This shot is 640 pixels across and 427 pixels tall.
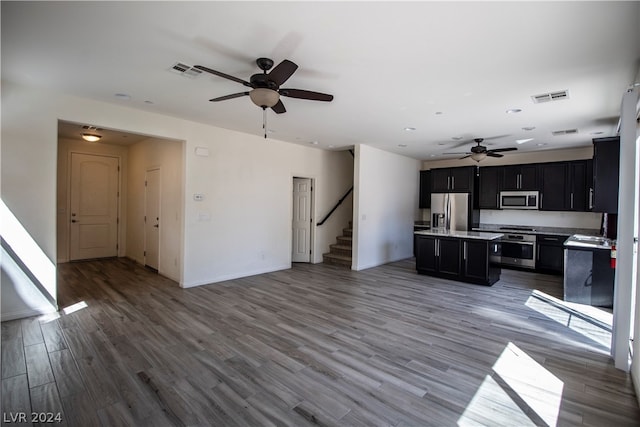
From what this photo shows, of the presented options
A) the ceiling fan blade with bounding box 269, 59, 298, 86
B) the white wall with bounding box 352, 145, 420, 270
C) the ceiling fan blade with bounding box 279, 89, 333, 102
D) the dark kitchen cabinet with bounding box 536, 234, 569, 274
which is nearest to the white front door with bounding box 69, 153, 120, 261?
the white wall with bounding box 352, 145, 420, 270

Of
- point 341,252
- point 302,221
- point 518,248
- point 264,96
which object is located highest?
point 264,96

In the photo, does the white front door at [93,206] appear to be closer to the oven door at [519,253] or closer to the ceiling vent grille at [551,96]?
the ceiling vent grille at [551,96]

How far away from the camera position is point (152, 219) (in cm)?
637

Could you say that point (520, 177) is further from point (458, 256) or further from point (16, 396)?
point (16, 396)

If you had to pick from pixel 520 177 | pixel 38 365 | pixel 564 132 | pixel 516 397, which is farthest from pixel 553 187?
pixel 38 365

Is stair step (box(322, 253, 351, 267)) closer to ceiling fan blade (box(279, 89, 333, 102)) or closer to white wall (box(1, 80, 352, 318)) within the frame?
white wall (box(1, 80, 352, 318))

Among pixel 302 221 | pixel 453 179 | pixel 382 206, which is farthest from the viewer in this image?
pixel 453 179

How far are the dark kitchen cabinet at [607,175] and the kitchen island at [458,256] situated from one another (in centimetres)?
176

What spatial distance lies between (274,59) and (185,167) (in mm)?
3021

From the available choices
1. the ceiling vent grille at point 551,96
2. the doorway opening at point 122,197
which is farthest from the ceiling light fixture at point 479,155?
the doorway opening at point 122,197

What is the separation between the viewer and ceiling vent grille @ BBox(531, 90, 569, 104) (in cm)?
351

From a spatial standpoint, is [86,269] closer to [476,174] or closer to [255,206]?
[255,206]

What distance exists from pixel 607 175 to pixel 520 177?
3.44 m

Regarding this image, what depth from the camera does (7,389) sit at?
228 cm
